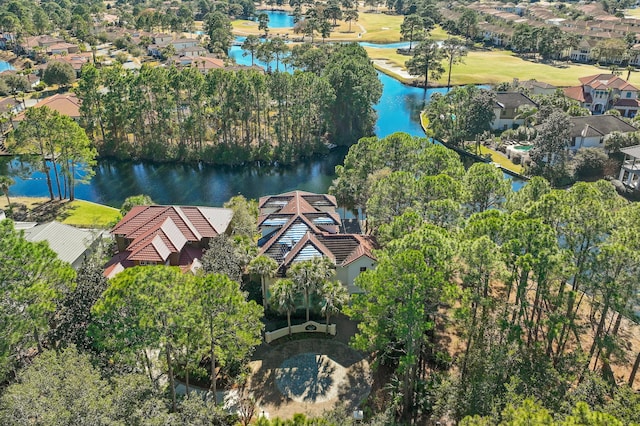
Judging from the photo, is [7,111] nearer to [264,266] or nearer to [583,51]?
[264,266]

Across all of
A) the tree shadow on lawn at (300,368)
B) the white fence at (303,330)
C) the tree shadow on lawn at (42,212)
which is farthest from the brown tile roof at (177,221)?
the tree shadow on lawn at (42,212)

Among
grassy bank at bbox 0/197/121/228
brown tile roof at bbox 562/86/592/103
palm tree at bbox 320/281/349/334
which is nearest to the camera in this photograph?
palm tree at bbox 320/281/349/334

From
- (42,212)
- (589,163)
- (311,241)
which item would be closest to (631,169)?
(589,163)

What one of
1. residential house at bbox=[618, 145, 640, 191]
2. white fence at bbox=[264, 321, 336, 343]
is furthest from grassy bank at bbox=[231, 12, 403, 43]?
white fence at bbox=[264, 321, 336, 343]

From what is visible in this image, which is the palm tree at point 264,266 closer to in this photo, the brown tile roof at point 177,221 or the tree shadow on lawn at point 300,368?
the tree shadow on lawn at point 300,368

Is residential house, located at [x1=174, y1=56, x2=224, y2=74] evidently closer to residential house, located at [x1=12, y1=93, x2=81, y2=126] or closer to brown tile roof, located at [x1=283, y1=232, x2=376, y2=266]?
residential house, located at [x1=12, y1=93, x2=81, y2=126]

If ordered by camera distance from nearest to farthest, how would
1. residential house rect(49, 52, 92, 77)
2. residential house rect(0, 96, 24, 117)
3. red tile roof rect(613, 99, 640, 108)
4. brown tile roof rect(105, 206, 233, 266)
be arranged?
brown tile roof rect(105, 206, 233, 266) < residential house rect(0, 96, 24, 117) < red tile roof rect(613, 99, 640, 108) < residential house rect(49, 52, 92, 77)

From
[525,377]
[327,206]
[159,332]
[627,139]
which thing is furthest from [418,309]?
[627,139]
